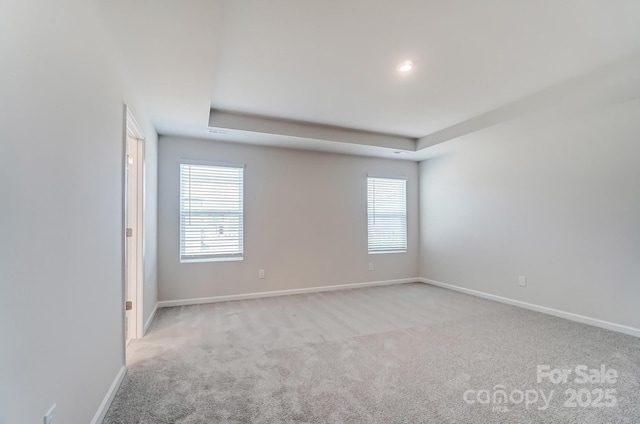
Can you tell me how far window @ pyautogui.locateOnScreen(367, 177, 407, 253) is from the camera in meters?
5.49

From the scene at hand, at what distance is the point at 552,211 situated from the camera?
376 cm

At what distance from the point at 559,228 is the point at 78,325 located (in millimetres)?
4663

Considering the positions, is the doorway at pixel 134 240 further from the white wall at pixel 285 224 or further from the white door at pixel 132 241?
the white wall at pixel 285 224

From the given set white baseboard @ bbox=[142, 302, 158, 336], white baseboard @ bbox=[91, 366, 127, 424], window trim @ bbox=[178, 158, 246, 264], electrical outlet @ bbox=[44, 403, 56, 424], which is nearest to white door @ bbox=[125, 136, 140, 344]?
white baseboard @ bbox=[142, 302, 158, 336]

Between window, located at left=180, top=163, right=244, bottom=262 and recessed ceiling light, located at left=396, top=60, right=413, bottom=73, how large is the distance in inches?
106

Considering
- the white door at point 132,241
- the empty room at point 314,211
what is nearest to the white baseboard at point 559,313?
the empty room at point 314,211

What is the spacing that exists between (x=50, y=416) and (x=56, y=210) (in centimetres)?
83

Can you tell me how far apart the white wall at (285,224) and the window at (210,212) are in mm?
101

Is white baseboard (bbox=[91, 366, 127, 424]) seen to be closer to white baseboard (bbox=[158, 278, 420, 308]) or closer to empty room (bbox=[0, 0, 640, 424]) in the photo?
empty room (bbox=[0, 0, 640, 424])

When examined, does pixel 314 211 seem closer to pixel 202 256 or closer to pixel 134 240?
pixel 202 256

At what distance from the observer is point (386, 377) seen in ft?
7.29

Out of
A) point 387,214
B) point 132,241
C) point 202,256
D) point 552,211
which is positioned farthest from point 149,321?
point 552,211

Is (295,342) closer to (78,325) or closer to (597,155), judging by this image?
(78,325)

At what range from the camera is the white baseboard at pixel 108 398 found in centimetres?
170
